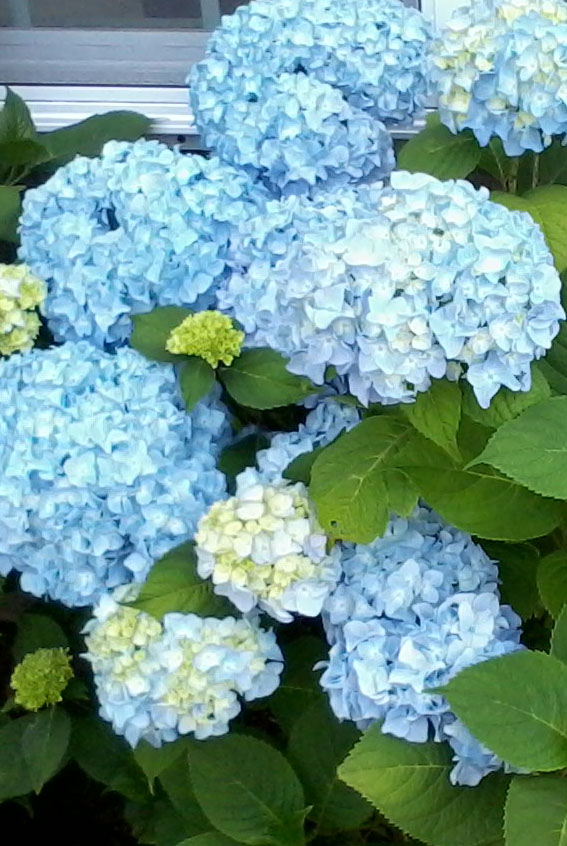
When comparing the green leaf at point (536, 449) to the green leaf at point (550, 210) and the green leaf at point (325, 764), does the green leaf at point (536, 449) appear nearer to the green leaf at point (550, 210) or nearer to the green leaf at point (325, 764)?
the green leaf at point (550, 210)

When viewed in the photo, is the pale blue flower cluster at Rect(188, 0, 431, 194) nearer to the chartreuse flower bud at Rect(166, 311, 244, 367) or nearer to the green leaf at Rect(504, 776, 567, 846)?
the chartreuse flower bud at Rect(166, 311, 244, 367)

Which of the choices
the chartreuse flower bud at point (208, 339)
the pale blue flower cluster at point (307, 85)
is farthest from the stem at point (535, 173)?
the chartreuse flower bud at point (208, 339)

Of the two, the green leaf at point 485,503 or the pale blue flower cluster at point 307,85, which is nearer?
the green leaf at point 485,503

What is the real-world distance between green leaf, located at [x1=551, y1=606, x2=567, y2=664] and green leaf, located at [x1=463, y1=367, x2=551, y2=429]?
17cm

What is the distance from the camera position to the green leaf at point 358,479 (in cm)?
90

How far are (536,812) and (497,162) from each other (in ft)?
2.24

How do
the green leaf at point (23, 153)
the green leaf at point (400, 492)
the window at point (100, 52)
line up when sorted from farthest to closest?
the window at point (100, 52) → the green leaf at point (23, 153) → the green leaf at point (400, 492)

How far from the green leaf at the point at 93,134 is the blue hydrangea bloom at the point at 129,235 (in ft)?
1.07

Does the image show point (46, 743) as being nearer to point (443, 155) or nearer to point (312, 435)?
point (312, 435)

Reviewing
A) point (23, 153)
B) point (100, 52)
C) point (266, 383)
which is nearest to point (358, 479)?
point (266, 383)

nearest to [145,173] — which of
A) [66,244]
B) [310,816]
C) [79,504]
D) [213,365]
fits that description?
[66,244]

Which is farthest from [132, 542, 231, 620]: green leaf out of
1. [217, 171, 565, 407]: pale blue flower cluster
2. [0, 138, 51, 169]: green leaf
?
[0, 138, 51, 169]: green leaf

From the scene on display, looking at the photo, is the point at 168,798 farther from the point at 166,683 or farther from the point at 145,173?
the point at 145,173

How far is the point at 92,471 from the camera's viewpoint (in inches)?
36.8
